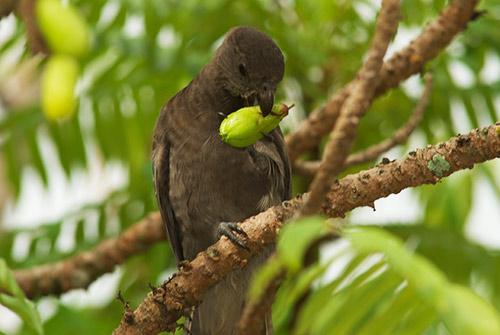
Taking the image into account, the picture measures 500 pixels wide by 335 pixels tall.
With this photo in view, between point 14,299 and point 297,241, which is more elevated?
point 14,299

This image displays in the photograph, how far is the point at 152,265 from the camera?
13.4 feet

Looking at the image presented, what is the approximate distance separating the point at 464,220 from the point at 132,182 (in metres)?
2.28

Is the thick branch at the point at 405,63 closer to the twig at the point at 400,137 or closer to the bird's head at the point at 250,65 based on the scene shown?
the twig at the point at 400,137

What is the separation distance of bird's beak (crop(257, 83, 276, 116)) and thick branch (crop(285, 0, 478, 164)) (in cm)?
48

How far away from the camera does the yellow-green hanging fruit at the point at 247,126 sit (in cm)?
255

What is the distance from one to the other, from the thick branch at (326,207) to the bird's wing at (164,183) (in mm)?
1084

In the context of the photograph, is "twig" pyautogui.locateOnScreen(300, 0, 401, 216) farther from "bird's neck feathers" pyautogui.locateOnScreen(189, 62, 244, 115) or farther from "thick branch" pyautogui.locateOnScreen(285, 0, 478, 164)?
"bird's neck feathers" pyautogui.locateOnScreen(189, 62, 244, 115)

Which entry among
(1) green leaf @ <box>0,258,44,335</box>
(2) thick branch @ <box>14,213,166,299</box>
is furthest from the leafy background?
(1) green leaf @ <box>0,258,44,335</box>

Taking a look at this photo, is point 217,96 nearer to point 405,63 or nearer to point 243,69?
point 243,69

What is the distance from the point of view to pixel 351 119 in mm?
1338

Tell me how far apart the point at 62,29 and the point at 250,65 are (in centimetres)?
218

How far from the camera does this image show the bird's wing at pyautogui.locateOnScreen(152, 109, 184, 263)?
3525mm

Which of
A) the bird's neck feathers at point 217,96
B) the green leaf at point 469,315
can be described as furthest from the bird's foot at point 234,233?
the green leaf at point 469,315

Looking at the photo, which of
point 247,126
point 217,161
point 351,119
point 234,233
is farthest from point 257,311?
point 217,161
